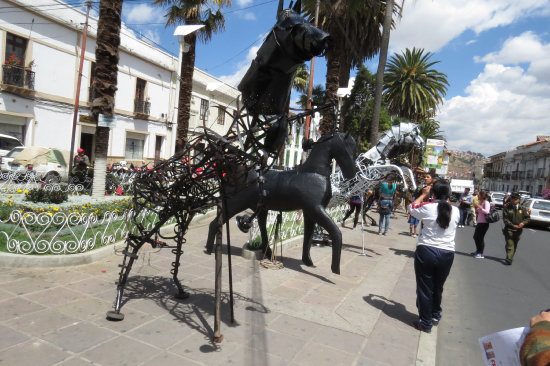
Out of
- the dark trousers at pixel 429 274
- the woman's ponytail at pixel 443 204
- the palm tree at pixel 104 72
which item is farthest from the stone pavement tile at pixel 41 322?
the palm tree at pixel 104 72

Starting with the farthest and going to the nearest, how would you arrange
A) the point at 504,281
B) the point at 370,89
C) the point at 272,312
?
the point at 370,89 < the point at 504,281 < the point at 272,312

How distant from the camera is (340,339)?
3.78 meters

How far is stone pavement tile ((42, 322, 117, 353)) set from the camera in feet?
10.3

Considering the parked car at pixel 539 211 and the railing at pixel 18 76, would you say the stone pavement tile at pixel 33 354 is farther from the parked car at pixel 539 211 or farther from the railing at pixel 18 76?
the parked car at pixel 539 211

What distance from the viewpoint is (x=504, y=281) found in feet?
23.6

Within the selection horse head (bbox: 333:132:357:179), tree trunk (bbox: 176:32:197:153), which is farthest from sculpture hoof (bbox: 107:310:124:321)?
tree trunk (bbox: 176:32:197:153)

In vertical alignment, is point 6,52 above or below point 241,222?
above

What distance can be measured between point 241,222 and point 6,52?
18378mm

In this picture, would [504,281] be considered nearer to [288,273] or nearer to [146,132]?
[288,273]

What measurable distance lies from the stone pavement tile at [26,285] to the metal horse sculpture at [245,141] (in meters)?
1.30

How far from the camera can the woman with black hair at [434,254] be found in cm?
424

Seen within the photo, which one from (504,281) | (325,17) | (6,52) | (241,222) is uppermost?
(325,17)

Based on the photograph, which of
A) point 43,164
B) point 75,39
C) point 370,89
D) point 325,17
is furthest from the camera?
point 370,89

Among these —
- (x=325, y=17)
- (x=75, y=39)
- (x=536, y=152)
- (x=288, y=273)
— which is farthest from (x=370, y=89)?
(x=536, y=152)
